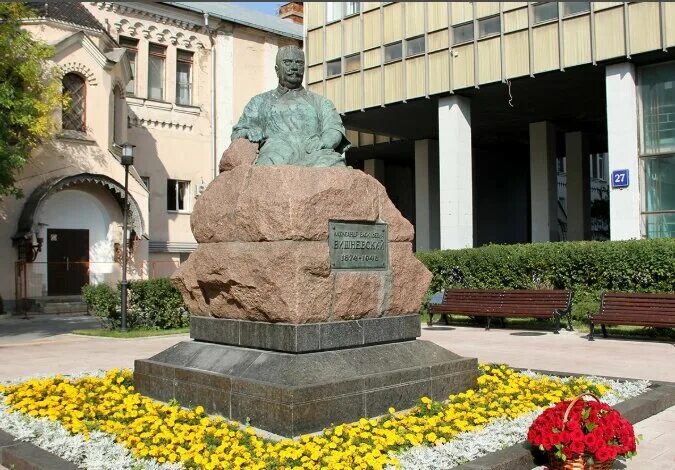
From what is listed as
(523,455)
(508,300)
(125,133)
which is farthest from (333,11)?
(523,455)

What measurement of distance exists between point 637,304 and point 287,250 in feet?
32.0

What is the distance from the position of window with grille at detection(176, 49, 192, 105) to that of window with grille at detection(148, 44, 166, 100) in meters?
0.72

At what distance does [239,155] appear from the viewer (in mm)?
6926

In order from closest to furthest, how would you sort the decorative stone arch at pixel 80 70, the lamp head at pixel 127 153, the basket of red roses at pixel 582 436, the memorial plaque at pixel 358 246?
the basket of red roses at pixel 582 436, the memorial plaque at pixel 358 246, the lamp head at pixel 127 153, the decorative stone arch at pixel 80 70

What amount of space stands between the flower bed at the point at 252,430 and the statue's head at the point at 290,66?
11.3 feet

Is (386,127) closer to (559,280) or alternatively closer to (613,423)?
(559,280)

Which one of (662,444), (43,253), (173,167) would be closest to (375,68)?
(173,167)

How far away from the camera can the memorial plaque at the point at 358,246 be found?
20.6 feet

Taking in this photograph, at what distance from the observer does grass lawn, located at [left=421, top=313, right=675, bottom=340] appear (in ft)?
46.2

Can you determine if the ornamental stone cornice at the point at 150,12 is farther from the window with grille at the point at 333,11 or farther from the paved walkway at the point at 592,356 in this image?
the paved walkway at the point at 592,356

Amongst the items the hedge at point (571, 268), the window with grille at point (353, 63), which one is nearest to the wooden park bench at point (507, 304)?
the hedge at point (571, 268)

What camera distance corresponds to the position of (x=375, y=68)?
2439 cm

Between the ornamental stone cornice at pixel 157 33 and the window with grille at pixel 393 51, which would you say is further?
the ornamental stone cornice at pixel 157 33

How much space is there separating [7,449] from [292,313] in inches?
94.5
